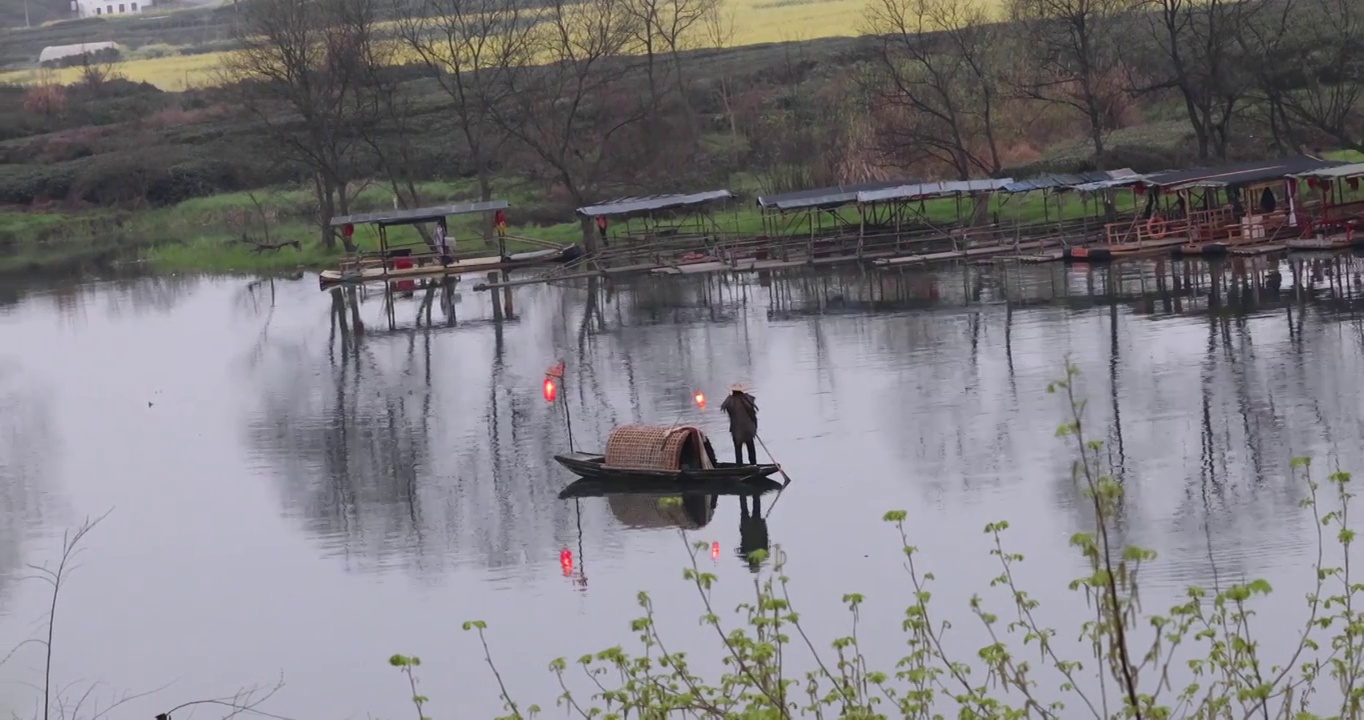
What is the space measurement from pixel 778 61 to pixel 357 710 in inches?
2908

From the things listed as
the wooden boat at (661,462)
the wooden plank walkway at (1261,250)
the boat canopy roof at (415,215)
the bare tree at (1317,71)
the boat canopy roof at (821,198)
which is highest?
the bare tree at (1317,71)

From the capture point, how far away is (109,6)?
188 m

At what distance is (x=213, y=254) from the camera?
66312 millimetres

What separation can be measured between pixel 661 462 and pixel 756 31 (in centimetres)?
8365

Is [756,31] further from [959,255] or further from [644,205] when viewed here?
[959,255]

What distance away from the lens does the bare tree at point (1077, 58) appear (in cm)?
5547

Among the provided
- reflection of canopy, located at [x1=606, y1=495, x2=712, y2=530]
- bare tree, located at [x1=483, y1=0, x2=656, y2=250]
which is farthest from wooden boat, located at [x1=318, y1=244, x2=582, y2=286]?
reflection of canopy, located at [x1=606, y1=495, x2=712, y2=530]

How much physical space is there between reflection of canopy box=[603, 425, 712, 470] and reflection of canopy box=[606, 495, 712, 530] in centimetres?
A: 42

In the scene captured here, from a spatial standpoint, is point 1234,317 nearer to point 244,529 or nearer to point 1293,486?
point 1293,486

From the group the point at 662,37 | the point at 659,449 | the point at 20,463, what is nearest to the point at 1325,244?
the point at 659,449

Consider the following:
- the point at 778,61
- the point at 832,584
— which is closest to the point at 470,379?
the point at 832,584

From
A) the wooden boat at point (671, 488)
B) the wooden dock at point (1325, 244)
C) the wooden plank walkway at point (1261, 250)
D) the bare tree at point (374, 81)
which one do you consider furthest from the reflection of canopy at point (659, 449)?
the bare tree at point (374, 81)

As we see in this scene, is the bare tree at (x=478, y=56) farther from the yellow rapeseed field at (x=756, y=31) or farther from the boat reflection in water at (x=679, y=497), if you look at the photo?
the boat reflection in water at (x=679, y=497)

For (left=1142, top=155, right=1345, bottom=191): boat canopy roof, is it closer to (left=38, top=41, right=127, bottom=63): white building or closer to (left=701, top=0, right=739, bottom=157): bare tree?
(left=701, top=0, right=739, bottom=157): bare tree
